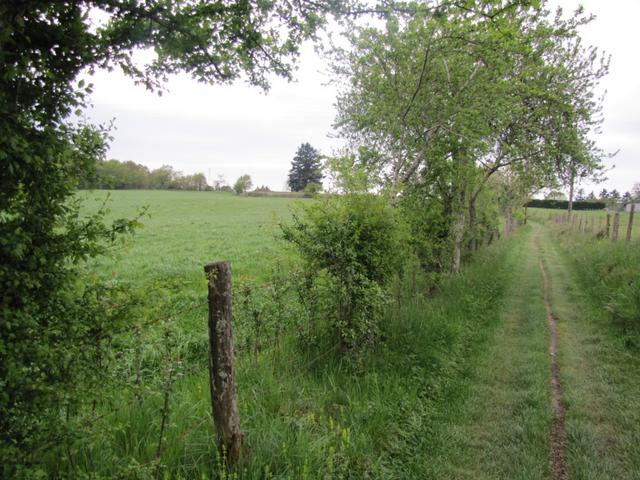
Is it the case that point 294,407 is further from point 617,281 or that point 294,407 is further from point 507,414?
point 617,281

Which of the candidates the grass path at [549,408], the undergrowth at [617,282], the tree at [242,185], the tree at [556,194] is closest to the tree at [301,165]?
the tree at [242,185]

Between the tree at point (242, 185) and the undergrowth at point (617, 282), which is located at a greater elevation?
the tree at point (242, 185)

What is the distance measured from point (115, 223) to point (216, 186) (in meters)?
117

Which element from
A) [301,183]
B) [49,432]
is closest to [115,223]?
[49,432]

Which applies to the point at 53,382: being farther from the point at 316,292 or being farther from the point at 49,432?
the point at 316,292

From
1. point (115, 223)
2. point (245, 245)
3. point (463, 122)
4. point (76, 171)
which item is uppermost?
point (463, 122)

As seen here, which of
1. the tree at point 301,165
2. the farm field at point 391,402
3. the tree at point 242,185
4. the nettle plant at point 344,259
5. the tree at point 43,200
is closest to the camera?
the tree at point 43,200

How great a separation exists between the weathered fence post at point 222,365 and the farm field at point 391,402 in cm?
19

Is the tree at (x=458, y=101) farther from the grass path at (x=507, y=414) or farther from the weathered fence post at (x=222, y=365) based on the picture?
the weathered fence post at (x=222, y=365)

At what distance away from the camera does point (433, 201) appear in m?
11.0

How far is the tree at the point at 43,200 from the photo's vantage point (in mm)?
1899

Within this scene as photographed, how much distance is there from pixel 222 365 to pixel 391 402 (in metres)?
2.37

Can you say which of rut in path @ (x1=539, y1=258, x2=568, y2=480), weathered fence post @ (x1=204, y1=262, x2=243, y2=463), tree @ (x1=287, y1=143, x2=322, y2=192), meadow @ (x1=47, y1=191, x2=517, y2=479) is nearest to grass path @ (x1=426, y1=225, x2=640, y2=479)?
rut in path @ (x1=539, y1=258, x2=568, y2=480)

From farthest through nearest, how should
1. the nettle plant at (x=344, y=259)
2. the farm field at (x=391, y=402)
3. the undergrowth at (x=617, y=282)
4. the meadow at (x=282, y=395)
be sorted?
the undergrowth at (x=617, y=282) < the nettle plant at (x=344, y=259) < the farm field at (x=391, y=402) < the meadow at (x=282, y=395)
